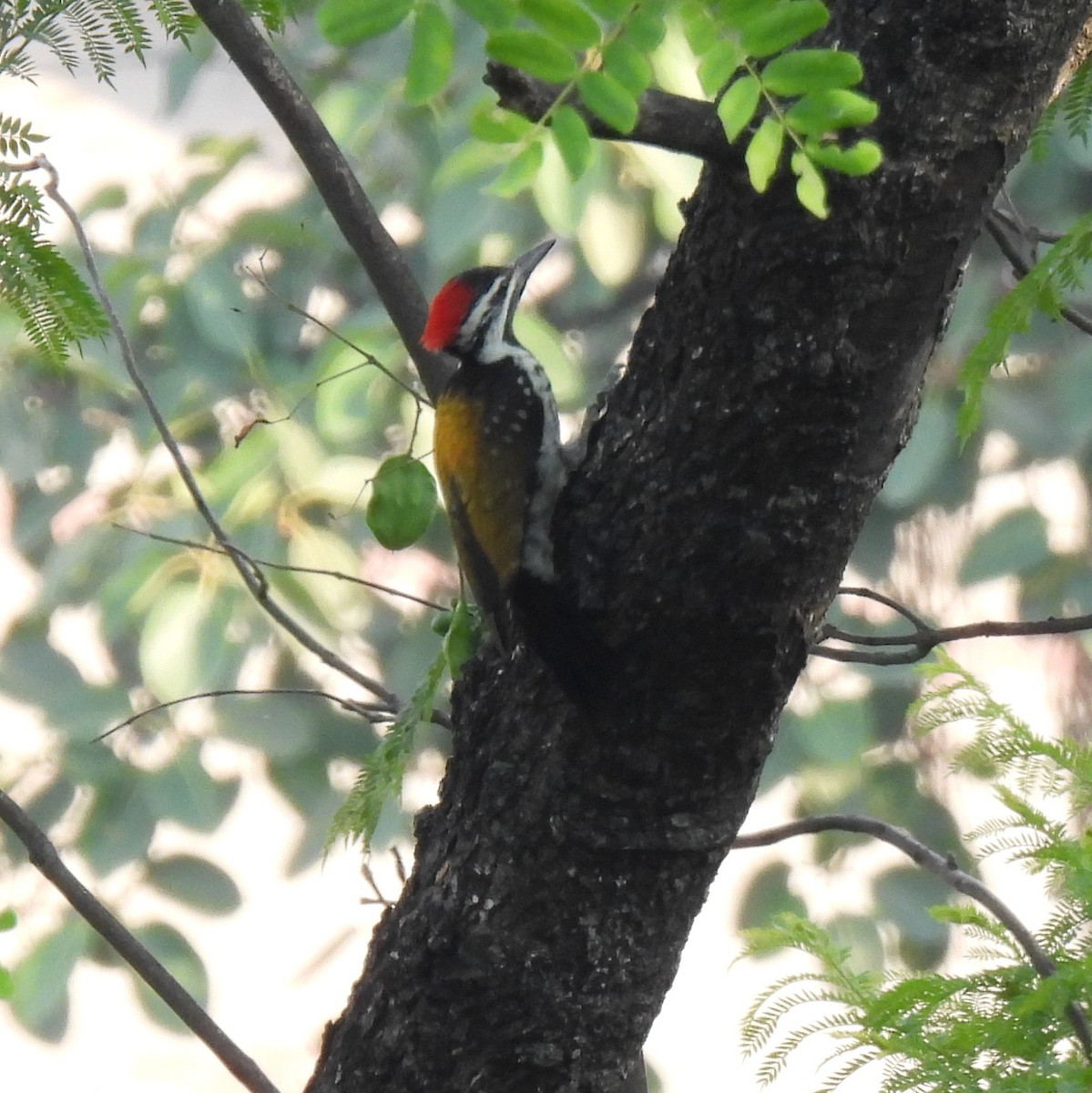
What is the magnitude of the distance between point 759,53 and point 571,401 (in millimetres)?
1516

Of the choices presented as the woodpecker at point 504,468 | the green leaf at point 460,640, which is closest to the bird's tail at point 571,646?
the woodpecker at point 504,468

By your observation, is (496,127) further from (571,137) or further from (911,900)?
(911,900)

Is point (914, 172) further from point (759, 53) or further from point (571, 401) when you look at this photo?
point (571, 401)

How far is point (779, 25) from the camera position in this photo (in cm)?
59

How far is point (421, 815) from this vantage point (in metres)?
0.89

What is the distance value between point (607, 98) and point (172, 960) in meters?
2.13

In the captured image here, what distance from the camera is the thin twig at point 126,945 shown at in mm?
914

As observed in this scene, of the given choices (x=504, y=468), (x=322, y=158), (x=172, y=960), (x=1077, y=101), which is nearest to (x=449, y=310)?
(x=504, y=468)

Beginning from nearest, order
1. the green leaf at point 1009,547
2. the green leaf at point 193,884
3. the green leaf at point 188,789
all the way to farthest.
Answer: the green leaf at point 1009,547 → the green leaf at point 188,789 → the green leaf at point 193,884

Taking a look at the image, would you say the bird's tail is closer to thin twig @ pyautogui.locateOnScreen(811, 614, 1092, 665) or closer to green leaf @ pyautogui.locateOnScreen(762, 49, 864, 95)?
thin twig @ pyautogui.locateOnScreen(811, 614, 1092, 665)

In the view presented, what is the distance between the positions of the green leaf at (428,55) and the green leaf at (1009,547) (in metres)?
1.78

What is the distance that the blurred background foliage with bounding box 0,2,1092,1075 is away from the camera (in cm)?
206

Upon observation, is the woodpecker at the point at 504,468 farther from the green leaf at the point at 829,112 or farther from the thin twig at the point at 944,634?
the green leaf at the point at 829,112

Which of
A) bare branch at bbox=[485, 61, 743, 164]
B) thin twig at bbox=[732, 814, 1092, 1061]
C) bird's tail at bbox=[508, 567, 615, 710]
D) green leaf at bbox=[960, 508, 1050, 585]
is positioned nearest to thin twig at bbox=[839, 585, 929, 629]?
thin twig at bbox=[732, 814, 1092, 1061]
